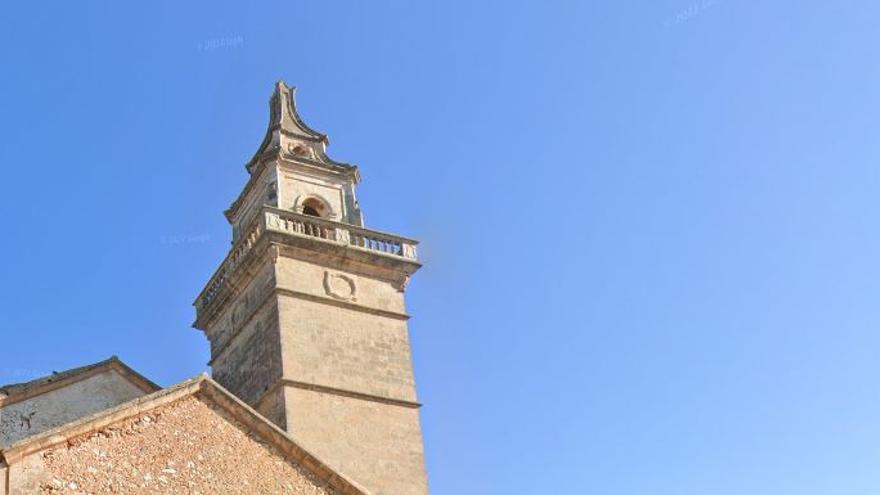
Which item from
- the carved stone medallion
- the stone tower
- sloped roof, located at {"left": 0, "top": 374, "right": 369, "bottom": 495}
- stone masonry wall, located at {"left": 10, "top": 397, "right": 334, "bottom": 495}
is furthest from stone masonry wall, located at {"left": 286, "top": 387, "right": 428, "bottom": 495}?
stone masonry wall, located at {"left": 10, "top": 397, "right": 334, "bottom": 495}

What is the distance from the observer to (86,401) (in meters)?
20.7

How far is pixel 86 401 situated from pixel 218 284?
417cm

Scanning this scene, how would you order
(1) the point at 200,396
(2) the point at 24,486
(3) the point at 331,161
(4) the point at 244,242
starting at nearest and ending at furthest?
(2) the point at 24,486
(1) the point at 200,396
(4) the point at 244,242
(3) the point at 331,161

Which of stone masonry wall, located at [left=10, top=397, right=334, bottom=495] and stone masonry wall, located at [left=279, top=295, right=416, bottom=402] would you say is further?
stone masonry wall, located at [left=279, top=295, right=416, bottom=402]

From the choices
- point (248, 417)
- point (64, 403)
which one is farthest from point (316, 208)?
point (248, 417)

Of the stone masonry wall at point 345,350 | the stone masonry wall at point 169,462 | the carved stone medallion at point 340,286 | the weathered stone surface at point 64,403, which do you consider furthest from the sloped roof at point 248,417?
the carved stone medallion at point 340,286

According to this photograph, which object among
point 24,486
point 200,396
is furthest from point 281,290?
point 24,486

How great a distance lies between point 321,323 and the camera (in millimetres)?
21234

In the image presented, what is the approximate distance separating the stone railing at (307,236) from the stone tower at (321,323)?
0.09 ft

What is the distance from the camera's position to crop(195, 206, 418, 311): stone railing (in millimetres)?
21831

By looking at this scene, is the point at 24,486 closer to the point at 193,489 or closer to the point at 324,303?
the point at 193,489

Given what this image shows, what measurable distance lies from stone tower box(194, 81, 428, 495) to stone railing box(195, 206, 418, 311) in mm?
26

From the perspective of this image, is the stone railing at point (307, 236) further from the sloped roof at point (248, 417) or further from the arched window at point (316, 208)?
the sloped roof at point (248, 417)

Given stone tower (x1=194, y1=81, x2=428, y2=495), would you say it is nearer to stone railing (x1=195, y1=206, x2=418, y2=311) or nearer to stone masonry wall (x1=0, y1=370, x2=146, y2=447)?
stone railing (x1=195, y1=206, x2=418, y2=311)
